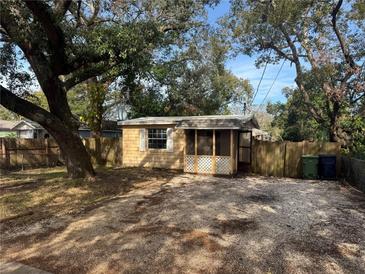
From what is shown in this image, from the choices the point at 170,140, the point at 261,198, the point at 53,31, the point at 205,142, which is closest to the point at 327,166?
the point at 261,198

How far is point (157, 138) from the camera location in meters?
15.0

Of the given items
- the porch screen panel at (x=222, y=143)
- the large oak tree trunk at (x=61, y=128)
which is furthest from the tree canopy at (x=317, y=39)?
the large oak tree trunk at (x=61, y=128)

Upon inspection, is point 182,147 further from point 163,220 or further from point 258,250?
point 258,250

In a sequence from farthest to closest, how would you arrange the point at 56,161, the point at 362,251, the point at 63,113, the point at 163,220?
the point at 56,161 < the point at 63,113 < the point at 163,220 < the point at 362,251

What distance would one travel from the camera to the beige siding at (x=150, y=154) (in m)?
14.5

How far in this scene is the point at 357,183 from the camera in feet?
32.8

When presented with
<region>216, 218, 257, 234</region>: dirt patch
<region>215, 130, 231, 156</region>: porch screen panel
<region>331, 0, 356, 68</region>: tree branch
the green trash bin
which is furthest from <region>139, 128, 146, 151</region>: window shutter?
<region>331, 0, 356, 68</region>: tree branch

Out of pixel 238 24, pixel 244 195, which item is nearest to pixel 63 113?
pixel 244 195

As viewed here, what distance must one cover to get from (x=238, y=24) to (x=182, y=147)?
8565 mm

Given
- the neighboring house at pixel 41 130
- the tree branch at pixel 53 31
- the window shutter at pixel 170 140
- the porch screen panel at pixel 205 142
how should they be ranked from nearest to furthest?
the tree branch at pixel 53 31, the porch screen panel at pixel 205 142, the window shutter at pixel 170 140, the neighboring house at pixel 41 130

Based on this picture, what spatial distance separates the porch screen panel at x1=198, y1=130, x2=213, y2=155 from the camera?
44.0ft

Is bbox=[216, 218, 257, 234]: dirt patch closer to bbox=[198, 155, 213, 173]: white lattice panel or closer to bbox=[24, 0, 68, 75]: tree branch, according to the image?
bbox=[24, 0, 68, 75]: tree branch

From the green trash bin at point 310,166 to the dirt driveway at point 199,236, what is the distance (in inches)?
126

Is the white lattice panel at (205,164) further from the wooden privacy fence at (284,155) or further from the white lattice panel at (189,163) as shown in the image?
the wooden privacy fence at (284,155)
